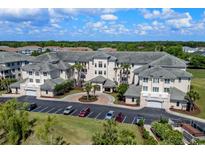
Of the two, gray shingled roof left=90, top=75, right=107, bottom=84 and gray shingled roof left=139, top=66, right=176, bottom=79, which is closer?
gray shingled roof left=139, top=66, right=176, bottom=79

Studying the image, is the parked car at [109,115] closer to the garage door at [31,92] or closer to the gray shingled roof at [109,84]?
the gray shingled roof at [109,84]

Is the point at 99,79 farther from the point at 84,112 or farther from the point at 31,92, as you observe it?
the point at 84,112

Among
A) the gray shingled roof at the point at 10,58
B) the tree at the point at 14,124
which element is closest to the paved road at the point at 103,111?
the tree at the point at 14,124

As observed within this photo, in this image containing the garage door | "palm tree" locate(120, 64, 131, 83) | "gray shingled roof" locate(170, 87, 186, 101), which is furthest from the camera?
"palm tree" locate(120, 64, 131, 83)

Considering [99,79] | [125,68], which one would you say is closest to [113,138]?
[99,79]

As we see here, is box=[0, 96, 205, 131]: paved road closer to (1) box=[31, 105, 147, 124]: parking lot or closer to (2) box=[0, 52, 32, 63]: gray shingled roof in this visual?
(1) box=[31, 105, 147, 124]: parking lot

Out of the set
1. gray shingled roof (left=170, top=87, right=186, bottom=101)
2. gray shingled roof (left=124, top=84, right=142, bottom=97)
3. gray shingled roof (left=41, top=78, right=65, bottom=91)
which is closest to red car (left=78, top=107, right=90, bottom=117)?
gray shingled roof (left=124, top=84, right=142, bottom=97)
